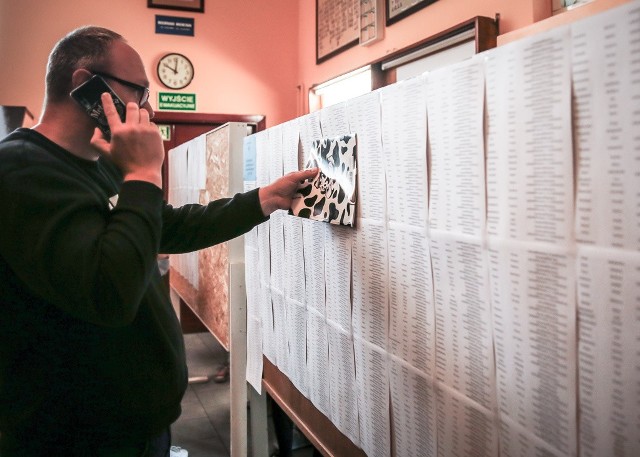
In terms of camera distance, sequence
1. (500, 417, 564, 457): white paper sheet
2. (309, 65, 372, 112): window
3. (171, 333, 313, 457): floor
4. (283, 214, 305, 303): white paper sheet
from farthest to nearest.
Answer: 1. (309, 65, 372, 112): window
2. (171, 333, 313, 457): floor
3. (283, 214, 305, 303): white paper sheet
4. (500, 417, 564, 457): white paper sheet

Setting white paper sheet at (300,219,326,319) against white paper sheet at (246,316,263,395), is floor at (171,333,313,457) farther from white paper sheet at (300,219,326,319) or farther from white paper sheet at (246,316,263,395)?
white paper sheet at (300,219,326,319)

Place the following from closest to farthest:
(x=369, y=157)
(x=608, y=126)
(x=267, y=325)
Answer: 1. (x=608, y=126)
2. (x=369, y=157)
3. (x=267, y=325)

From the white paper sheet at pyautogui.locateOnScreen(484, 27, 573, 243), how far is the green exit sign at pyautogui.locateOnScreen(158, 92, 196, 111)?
182 inches

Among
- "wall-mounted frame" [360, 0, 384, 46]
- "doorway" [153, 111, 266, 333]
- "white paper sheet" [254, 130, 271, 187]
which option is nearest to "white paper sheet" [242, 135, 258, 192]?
"white paper sheet" [254, 130, 271, 187]

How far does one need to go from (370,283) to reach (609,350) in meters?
0.48

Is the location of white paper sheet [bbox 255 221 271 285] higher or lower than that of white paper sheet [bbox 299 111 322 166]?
lower

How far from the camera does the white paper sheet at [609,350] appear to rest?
0.50m

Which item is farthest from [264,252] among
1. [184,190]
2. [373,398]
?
[184,190]

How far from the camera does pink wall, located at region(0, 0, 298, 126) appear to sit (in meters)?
4.46

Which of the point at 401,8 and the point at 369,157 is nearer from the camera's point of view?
the point at 369,157

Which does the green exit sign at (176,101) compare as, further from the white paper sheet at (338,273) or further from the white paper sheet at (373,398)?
the white paper sheet at (373,398)

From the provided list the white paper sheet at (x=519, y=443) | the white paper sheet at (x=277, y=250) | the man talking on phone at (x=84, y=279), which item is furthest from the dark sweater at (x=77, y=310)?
the white paper sheet at (x=519, y=443)

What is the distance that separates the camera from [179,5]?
4.88 m

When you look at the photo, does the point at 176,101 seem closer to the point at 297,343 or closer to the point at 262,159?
the point at 262,159
